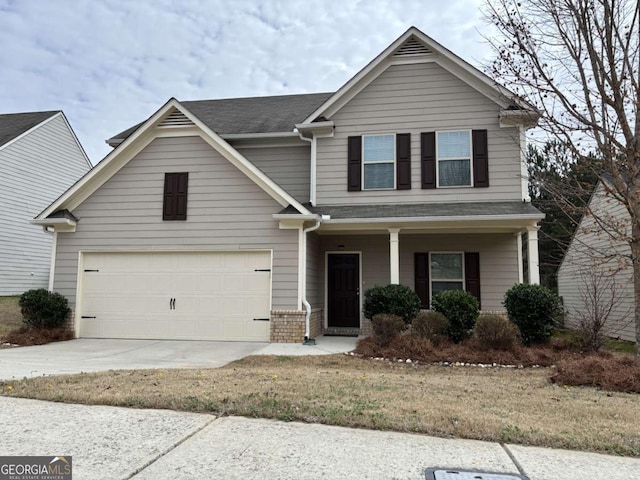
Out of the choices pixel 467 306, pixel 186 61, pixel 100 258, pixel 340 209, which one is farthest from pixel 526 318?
pixel 186 61

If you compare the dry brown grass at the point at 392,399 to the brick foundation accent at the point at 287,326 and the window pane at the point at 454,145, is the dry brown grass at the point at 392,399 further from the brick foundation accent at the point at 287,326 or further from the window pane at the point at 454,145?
the window pane at the point at 454,145

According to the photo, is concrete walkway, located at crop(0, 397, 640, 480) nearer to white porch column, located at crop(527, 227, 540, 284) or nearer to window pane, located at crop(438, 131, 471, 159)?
white porch column, located at crop(527, 227, 540, 284)

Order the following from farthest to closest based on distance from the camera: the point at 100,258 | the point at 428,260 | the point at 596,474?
1. the point at 428,260
2. the point at 100,258
3. the point at 596,474

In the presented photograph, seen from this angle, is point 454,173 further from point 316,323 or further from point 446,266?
point 316,323

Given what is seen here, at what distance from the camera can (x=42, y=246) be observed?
19.1 m

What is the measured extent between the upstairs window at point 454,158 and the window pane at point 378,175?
1.24 metres

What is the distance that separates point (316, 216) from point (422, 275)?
3641 millimetres

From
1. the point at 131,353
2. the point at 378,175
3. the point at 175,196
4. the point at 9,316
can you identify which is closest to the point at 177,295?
the point at 131,353

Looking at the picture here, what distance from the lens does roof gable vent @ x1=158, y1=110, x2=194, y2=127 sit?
1117 cm

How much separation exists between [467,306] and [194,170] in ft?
22.9

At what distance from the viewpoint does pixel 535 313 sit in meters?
9.29

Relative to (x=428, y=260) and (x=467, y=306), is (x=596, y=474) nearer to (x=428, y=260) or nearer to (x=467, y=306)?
(x=467, y=306)

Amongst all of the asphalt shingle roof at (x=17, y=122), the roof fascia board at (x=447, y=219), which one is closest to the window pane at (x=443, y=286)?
the roof fascia board at (x=447, y=219)

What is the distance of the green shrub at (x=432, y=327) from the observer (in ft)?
30.5
